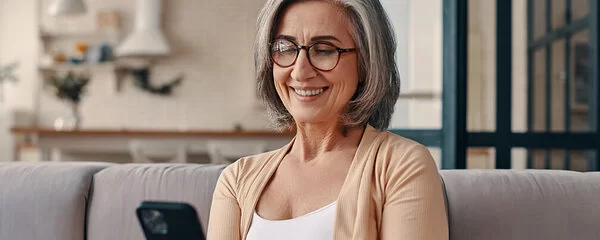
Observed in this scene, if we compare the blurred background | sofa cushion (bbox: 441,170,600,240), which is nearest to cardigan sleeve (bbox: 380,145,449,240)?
sofa cushion (bbox: 441,170,600,240)

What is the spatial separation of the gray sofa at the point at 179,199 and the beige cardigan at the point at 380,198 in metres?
0.35

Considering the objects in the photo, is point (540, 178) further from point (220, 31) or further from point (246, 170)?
point (220, 31)

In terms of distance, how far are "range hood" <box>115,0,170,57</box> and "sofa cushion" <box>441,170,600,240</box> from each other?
5.42 metres

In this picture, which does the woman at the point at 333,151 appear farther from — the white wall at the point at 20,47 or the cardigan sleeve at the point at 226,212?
the white wall at the point at 20,47

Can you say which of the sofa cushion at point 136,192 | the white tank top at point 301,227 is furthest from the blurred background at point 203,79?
the white tank top at point 301,227

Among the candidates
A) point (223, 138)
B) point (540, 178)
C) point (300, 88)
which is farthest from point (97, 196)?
point (223, 138)

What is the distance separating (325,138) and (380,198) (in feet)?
0.65

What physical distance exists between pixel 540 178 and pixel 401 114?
4.47 feet

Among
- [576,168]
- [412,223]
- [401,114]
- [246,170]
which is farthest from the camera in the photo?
[401,114]

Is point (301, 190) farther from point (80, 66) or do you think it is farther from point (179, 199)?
point (80, 66)

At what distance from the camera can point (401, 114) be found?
2.87 meters

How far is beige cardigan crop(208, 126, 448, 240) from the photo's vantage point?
108 cm

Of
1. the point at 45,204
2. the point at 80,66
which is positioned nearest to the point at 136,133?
the point at 80,66

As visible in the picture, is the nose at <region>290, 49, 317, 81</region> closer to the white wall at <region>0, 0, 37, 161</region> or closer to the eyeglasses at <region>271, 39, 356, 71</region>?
the eyeglasses at <region>271, 39, 356, 71</region>
